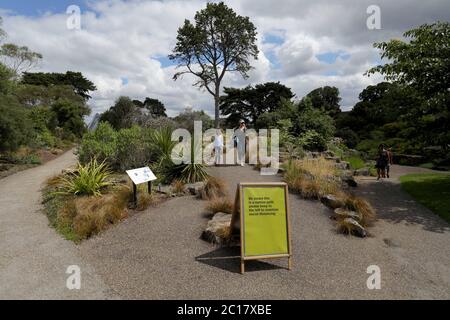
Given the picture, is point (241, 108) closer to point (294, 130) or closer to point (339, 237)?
point (294, 130)

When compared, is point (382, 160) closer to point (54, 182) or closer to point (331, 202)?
point (331, 202)

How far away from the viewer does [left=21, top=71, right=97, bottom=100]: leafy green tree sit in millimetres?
43875

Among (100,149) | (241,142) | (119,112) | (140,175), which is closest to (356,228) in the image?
(140,175)

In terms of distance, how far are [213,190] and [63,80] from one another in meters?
47.8

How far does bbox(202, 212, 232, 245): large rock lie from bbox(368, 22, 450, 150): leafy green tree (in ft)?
21.0

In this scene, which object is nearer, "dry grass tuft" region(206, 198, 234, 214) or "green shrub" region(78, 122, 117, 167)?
"dry grass tuft" region(206, 198, 234, 214)

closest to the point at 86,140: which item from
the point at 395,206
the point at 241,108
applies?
the point at 395,206

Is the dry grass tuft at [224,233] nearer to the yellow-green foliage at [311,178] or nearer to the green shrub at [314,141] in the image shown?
the yellow-green foliage at [311,178]

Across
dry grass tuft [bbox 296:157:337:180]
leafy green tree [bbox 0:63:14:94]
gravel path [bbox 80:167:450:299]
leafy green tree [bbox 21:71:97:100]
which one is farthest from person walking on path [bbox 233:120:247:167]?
leafy green tree [bbox 21:71:97:100]

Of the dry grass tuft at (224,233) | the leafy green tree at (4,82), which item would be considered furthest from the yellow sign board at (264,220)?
the leafy green tree at (4,82)

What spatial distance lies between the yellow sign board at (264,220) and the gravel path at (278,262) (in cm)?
27

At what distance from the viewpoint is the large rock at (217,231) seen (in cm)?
621

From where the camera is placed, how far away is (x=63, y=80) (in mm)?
49156

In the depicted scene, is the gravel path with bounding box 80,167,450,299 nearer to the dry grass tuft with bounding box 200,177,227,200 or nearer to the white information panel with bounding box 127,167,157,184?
the dry grass tuft with bounding box 200,177,227,200
